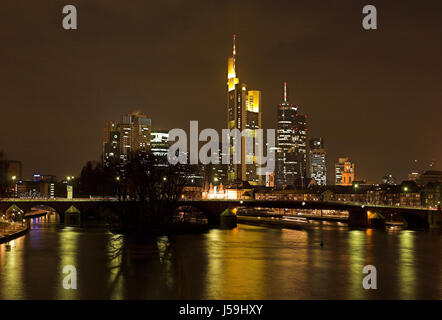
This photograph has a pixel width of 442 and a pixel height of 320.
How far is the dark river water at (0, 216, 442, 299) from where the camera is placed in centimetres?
4178

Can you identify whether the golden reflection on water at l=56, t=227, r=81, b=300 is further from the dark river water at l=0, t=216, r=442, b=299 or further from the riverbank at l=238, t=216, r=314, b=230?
the riverbank at l=238, t=216, r=314, b=230

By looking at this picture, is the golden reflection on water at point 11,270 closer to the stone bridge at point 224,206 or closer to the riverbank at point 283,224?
the stone bridge at point 224,206

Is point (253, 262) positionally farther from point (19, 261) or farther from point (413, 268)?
point (19, 261)

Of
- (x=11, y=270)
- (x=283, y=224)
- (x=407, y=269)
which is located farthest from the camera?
(x=283, y=224)

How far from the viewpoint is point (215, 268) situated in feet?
178

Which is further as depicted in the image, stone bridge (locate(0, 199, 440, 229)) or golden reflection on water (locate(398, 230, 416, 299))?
stone bridge (locate(0, 199, 440, 229))

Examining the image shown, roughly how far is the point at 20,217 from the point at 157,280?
234 ft

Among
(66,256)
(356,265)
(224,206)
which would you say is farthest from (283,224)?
(66,256)

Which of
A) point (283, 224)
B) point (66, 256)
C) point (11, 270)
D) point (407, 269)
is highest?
point (11, 270)

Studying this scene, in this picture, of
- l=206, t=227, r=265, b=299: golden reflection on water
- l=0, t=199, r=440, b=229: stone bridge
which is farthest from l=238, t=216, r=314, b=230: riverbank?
l=206, t=227, r=265, b=299: golden reflection on water

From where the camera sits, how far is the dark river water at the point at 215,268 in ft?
137

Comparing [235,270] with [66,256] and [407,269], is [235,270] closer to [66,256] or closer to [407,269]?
[407,269]

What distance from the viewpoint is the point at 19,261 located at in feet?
183
